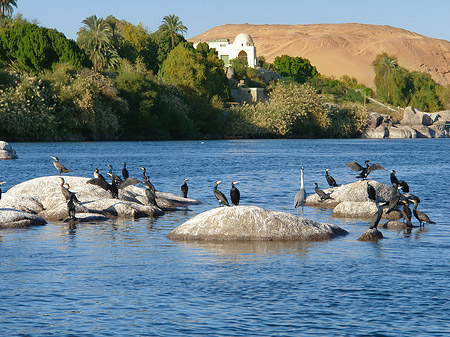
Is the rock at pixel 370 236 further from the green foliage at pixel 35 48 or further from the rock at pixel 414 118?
the rock at pixel 414 118

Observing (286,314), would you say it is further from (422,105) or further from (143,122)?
(422,105)

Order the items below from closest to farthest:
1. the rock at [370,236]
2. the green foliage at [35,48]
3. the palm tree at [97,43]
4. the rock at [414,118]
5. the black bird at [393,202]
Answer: the rock at [370,236], the black bird at [393,202], the green foliage at [35,48], the palm tree at [97,43], the rock at [414,118]

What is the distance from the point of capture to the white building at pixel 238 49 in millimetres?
174525

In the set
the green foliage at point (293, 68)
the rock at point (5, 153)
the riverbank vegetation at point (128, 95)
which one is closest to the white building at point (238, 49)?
the green foliage at point (293, 68)

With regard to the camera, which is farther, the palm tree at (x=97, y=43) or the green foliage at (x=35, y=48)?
the palm tree at (x=97, y=43)

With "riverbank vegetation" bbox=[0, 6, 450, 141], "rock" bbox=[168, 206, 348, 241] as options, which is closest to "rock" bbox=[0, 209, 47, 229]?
"rock" bbox=[168, 206, 348, 241]

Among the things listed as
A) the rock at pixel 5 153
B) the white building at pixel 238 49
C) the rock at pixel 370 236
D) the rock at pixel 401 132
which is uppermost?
the white building at pixel 238 49

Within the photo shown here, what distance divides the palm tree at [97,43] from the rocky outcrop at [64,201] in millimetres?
79145

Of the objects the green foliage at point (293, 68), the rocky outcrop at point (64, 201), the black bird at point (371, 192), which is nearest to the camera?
the rocky outcrop at point (64, 201)

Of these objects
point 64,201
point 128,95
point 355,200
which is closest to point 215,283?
point 64,201

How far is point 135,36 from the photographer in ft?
418

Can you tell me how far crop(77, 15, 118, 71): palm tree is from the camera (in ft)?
334

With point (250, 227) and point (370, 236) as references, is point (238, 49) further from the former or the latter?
point (250, 227)

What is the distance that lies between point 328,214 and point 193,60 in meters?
83.2
